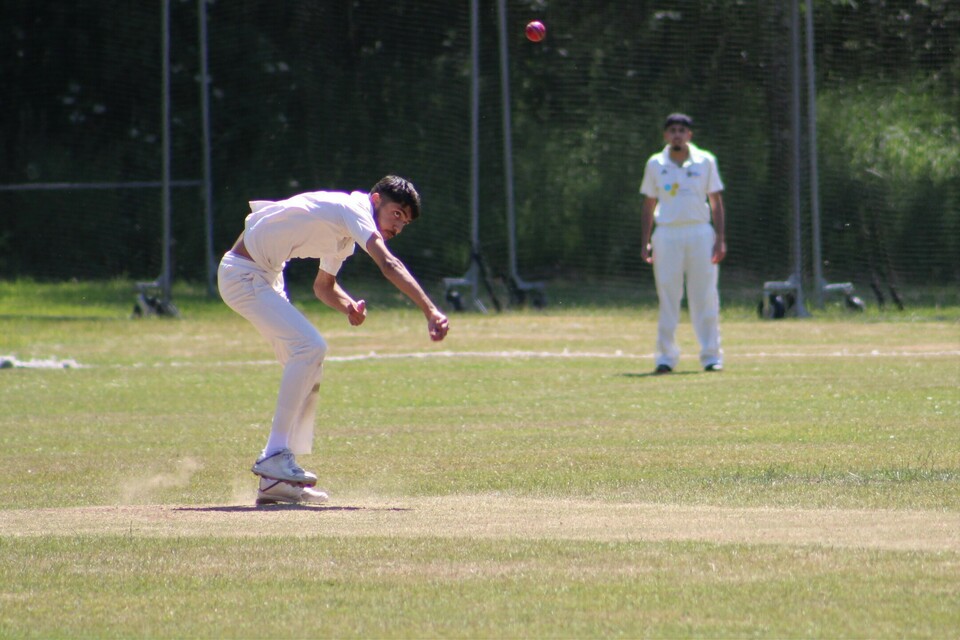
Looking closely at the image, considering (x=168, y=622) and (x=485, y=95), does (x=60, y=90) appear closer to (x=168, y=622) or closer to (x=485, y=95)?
(x=485, y=95)

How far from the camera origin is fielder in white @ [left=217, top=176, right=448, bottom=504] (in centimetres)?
811

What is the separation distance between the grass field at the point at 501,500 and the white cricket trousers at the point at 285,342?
0.46m

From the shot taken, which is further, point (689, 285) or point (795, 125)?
point (795, 125)

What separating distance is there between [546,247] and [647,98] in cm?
299

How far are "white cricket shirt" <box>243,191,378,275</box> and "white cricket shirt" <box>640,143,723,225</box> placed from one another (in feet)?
23.7

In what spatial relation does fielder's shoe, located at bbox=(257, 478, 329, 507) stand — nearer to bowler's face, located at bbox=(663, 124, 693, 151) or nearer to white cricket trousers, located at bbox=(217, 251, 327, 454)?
white cricket trousers, located at bbox=(217, 251, 327, 454)

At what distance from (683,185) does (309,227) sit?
7.59 meters

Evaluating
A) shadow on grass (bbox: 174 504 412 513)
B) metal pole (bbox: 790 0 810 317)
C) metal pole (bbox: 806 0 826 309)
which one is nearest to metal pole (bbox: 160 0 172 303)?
metal pole (bbox: 790 0 810 317)

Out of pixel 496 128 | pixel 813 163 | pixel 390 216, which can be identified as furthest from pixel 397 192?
pixel 496 128

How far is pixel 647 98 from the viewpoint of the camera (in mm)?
27797

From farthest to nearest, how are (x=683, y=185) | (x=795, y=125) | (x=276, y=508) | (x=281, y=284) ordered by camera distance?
(x=795, y=125) < (x=683, y=185) < (x=281, y=284) < (x=276, y=508)

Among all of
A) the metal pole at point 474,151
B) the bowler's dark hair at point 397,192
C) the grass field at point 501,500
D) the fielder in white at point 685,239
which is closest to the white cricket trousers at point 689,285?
the fielder in white at point 685,239

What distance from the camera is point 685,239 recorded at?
15.4 meters

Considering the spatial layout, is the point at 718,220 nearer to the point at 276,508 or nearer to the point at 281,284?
the point at 281,284
